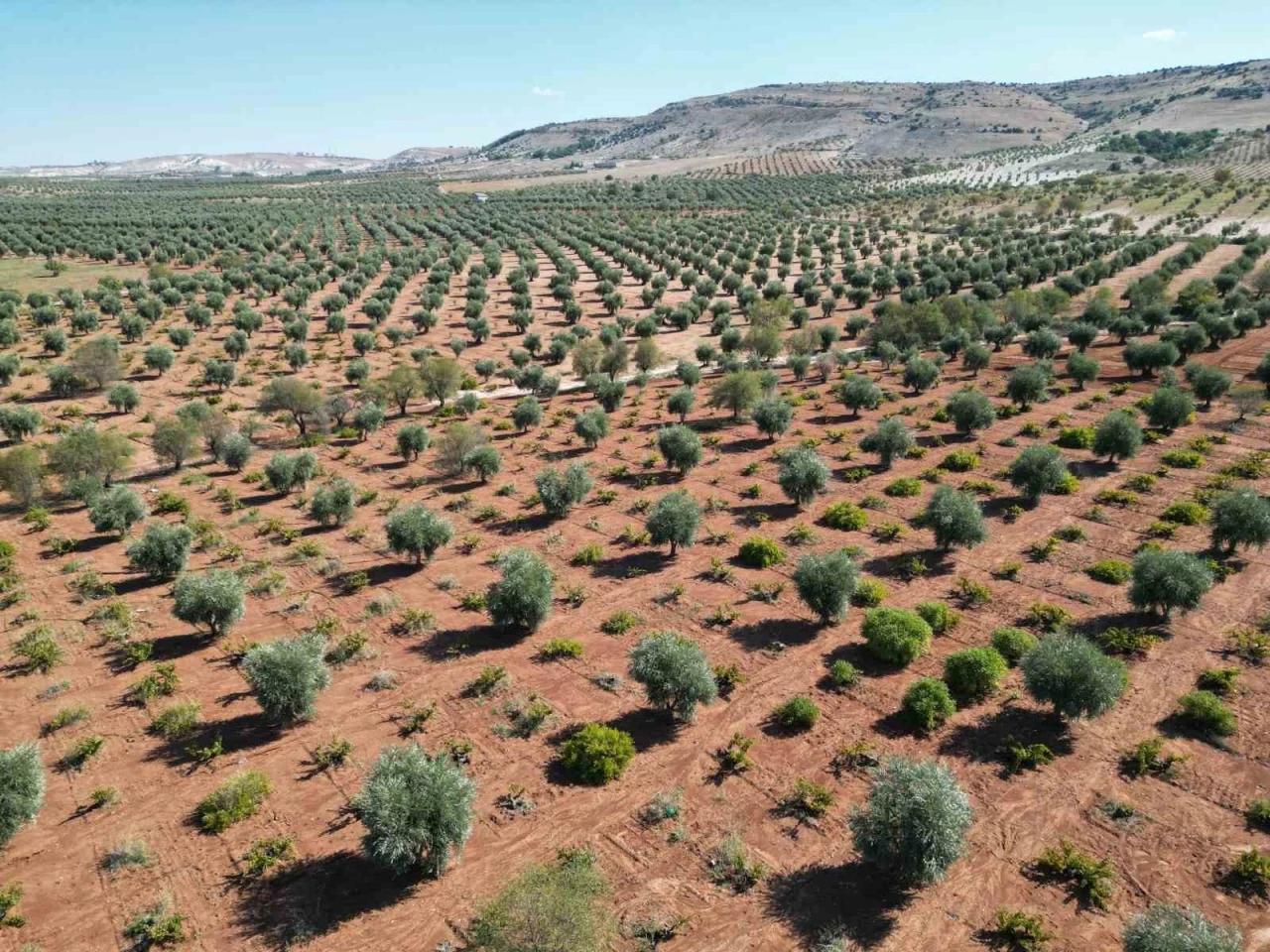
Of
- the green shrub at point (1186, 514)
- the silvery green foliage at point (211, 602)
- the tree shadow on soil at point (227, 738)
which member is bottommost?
the tree shadow on soil at point (227, 738)

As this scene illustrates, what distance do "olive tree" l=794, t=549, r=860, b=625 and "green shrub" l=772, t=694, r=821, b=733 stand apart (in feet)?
18.5

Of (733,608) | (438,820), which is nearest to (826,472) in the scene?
(733,608)

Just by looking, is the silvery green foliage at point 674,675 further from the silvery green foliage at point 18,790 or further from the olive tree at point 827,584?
the silvery green foliage at point 18,790

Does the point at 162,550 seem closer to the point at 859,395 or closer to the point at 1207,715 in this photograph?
the point at 1207,715

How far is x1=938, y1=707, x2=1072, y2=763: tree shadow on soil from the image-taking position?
74.4 feet

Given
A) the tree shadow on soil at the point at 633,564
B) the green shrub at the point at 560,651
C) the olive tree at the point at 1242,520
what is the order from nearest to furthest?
the green shrub at the point at 560,651, the olive tree at the point at 1242,520, the tree shadow on soil at the point at 633,564

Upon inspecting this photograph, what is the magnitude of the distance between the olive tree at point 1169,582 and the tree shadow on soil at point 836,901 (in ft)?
59.9

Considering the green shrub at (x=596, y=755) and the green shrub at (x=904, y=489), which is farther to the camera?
the green shrub at (x=904, y=489)

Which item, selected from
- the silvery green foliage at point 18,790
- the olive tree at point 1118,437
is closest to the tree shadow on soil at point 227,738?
the silvery green foliage at point 18,790

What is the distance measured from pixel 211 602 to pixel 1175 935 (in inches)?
1197

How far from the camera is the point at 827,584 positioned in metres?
28.8

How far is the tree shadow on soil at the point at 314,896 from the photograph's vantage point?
17219mm

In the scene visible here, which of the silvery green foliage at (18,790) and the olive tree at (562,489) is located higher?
the olive tree at (562,489)

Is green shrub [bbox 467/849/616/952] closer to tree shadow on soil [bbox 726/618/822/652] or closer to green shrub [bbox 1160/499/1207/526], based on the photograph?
tree shadow on soil [bbox 726/618/822/652]
